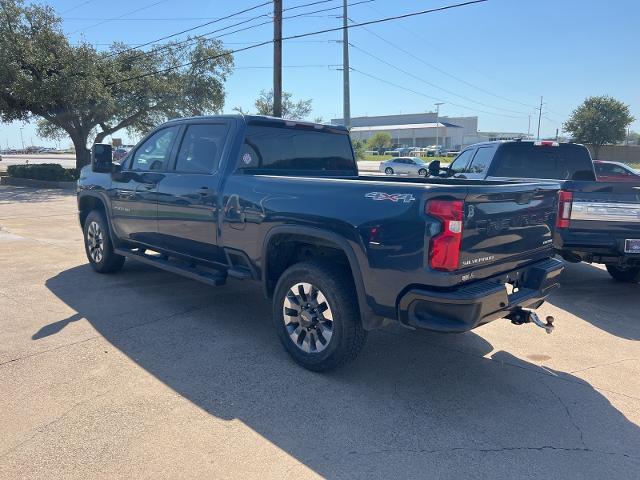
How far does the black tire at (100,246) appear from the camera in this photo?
6441 mm

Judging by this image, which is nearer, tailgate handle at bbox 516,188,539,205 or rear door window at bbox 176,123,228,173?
tailgate handle at bbox 516,188,539,205

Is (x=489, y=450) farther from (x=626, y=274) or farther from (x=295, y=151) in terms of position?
(x=626, y=274)

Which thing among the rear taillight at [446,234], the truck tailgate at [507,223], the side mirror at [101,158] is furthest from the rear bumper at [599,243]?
the side mirror at [101,158]

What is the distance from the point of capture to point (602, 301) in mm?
6066

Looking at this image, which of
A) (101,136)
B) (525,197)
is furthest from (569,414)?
(101,136)

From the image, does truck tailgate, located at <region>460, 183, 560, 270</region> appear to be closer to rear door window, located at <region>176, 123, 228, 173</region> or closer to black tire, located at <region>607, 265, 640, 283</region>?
rear door window, located at <region>176, 123, 228, 173</region>

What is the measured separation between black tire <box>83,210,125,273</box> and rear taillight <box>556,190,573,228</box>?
5403 mm

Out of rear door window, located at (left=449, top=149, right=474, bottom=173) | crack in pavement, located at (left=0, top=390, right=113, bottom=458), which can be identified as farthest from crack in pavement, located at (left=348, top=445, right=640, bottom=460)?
rear door window, located at (left=449, top=149, right=474, bottom=173)

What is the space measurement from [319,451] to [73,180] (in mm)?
22584

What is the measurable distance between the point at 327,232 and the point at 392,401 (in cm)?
128

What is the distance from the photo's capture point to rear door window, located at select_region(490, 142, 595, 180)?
7473mm

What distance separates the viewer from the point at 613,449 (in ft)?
9.82

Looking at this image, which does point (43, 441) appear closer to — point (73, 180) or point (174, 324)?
point (174, 324)

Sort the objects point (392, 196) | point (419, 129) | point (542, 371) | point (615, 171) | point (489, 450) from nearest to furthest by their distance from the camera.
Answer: point (489, 450) < point (392, 196) < point (542, 371) < point (615, 171) < point (419, 129)
